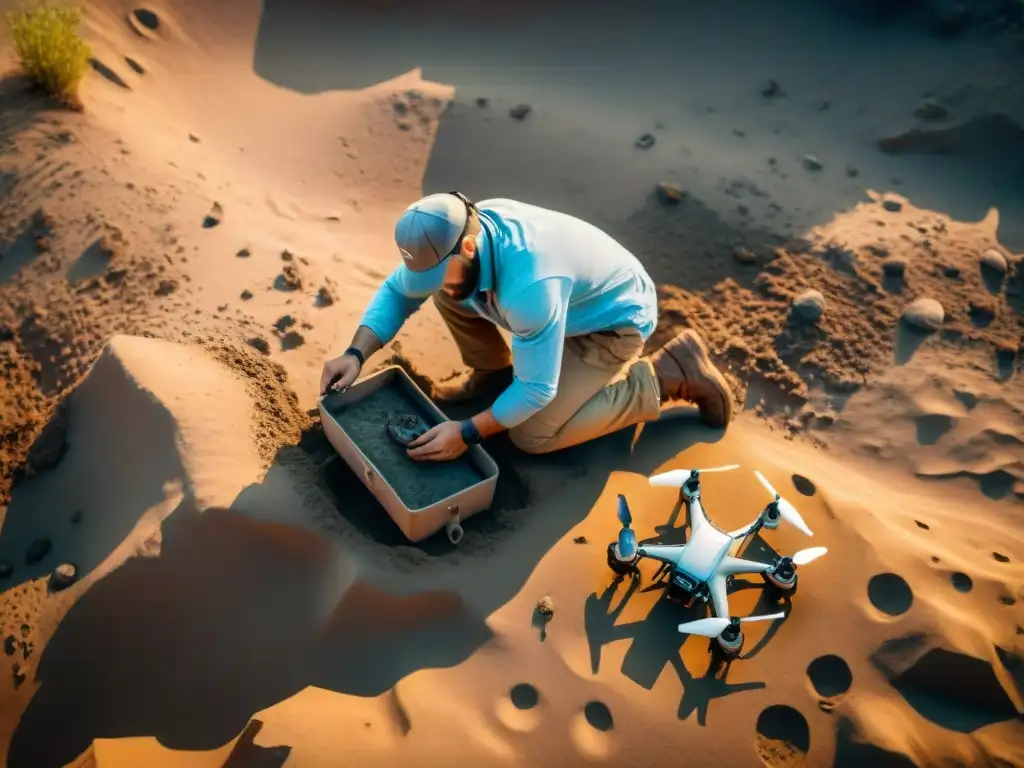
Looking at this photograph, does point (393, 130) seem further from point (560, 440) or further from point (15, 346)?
point (560, 440)

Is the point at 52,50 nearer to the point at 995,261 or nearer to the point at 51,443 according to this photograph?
the point at 51,443

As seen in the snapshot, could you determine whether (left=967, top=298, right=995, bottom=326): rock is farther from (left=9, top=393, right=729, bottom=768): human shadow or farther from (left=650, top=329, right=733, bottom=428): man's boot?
(left=9, top=393, right=729, bottom=768): human shadow

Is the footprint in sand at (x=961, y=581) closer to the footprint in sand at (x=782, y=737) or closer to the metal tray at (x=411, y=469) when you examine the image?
the footprint in sand at (x=782, y=737)

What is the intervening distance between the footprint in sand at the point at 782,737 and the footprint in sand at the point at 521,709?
639 mm

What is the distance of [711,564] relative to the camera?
7.93 ft

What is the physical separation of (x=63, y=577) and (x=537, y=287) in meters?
1.86

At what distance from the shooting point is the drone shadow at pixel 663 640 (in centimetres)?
235

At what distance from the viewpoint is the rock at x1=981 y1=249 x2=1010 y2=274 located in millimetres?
4055

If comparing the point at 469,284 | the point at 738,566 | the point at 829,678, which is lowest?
the point at 829,678

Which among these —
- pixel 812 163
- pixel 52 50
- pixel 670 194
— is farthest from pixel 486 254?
pixel 812 163

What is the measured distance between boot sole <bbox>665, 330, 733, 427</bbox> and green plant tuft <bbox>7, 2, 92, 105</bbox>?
3380 mm

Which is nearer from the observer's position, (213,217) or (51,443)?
(51,443)

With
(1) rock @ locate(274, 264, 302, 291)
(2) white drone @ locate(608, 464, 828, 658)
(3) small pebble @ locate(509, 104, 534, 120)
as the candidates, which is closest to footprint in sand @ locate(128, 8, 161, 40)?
(3) small pebble @ locate(509, 104, 534, 120)

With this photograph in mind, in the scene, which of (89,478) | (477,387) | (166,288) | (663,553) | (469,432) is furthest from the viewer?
(166,288)
